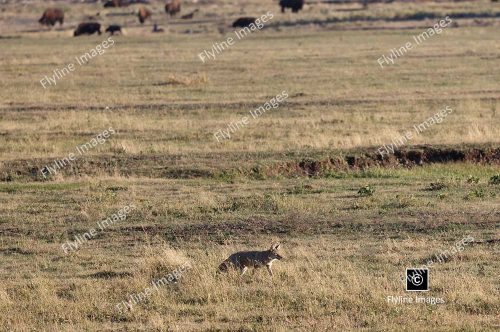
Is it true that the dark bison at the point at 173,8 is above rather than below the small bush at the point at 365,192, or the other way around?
below

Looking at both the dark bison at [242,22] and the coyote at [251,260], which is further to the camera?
the dark bison at [242,22]

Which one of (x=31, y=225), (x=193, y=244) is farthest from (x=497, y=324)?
(x=31, y=225)

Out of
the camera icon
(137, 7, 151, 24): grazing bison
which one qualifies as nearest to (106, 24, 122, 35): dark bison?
(137, 7, 151, 24): grazing bison

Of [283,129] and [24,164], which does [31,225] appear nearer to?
[24,164]

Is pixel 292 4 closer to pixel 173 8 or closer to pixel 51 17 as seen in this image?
pixel 173 8

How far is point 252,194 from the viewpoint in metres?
18.7

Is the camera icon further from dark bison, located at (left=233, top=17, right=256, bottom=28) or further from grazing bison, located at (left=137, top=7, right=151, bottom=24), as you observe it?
grazing bison, located at (left=137, top=7, right=151, bottom=24)

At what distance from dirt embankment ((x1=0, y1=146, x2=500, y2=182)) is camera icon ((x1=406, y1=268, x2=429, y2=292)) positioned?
26.1 ft

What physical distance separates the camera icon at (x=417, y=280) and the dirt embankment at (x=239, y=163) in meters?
7.96

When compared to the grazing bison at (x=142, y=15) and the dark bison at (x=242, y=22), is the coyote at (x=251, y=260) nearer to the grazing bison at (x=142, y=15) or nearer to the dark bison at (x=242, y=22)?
the dark bison at (x=242, y=22)

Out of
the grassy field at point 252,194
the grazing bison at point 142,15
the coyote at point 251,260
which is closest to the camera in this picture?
the grassy field at point 252,194

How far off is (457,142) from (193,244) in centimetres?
932

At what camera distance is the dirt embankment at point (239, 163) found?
21125mm

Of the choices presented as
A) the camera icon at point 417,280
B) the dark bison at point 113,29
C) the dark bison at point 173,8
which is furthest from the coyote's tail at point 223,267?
the dark bison at point 173,8
